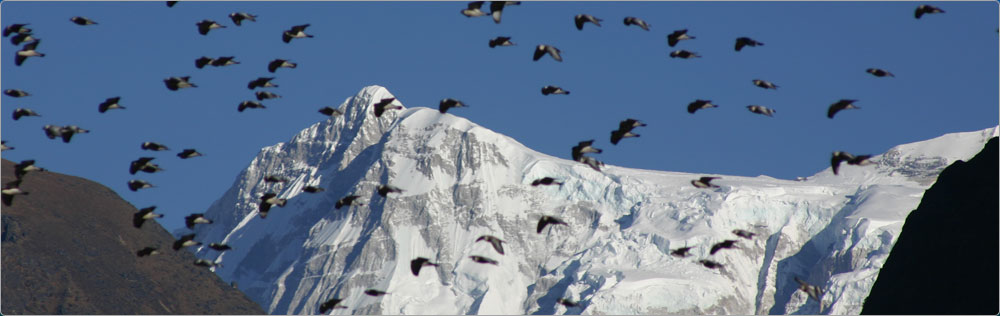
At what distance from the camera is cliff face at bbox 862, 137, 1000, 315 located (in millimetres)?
78750

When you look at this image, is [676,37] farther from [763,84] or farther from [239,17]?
[239,17]

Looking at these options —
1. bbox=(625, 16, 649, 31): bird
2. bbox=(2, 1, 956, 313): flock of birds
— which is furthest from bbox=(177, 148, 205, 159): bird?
bbox=(625, 16, 649, 31): bird

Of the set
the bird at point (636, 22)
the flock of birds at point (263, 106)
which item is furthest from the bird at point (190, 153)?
the bird at point (636, 22)

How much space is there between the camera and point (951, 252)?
276 ft

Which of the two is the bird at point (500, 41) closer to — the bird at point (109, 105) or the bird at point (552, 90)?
the bird at point (552, 90)

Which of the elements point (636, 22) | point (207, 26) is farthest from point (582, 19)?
point (207, 26)

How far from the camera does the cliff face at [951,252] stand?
78750 millimetres

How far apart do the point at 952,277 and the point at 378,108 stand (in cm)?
3316

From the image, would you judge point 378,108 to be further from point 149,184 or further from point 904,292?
point 904,292

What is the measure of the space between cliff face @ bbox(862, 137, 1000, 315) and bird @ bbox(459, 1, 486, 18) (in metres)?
29.2

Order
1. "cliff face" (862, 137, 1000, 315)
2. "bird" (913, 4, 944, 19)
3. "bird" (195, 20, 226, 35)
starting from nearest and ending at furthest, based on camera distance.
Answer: "bird" (913, 4, 944, 19)
"bird" (195, 20, 226, 35)
"cliff face" (862, 137, 1000, 315)

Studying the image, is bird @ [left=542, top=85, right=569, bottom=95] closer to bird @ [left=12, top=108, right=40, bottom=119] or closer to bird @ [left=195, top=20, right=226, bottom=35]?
bird @ [left=195, top=20, right=226, bottom=35]

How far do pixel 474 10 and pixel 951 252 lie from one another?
32051 mm

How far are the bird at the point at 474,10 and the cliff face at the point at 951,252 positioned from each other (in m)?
29.2
